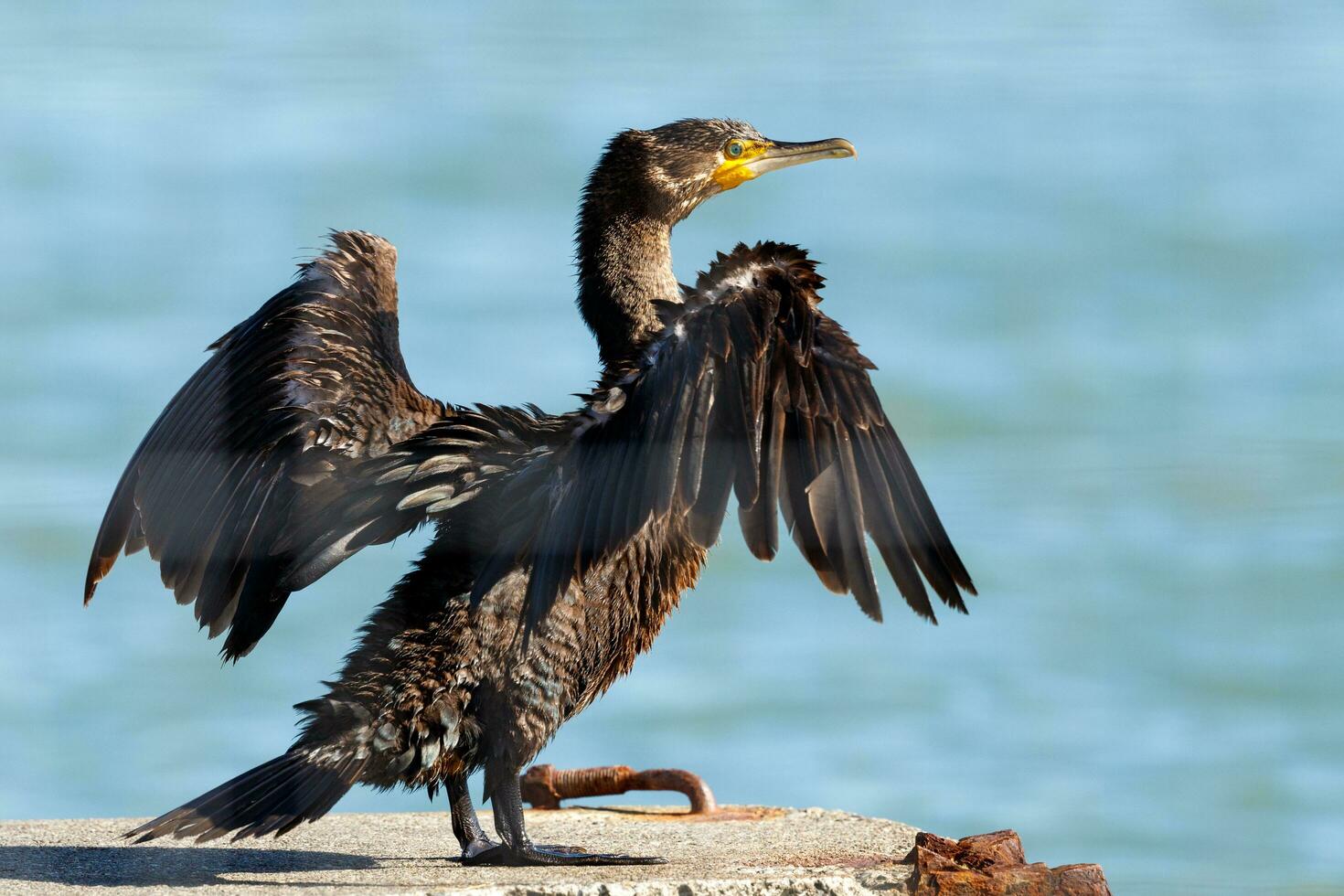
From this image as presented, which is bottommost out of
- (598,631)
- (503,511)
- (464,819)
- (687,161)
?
(464,819)

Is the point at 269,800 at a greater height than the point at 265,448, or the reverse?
the point at 265,448

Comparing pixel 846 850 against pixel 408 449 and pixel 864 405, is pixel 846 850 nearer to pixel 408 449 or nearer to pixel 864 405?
pixel 864 405

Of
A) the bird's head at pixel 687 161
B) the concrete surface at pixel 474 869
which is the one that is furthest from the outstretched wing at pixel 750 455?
the bird's head at pixel 687 161

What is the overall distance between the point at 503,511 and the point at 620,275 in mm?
911

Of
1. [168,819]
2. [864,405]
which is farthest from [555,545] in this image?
[168,819]

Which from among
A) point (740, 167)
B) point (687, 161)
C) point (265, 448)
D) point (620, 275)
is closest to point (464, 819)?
point (265, 448)

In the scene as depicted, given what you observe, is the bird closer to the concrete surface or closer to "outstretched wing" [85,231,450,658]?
"outstretched wing" [85,231,450,658]

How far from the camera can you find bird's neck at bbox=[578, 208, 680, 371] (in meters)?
3.94

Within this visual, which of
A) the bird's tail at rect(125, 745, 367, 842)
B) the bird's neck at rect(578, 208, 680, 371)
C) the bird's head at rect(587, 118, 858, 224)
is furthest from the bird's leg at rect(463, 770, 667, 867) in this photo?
the bird's head at rect(587, 118, 858, 224)

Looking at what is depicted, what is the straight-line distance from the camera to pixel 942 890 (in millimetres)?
2920

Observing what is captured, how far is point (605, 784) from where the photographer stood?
13.0 ft

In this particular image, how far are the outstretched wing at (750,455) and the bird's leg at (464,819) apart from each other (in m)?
0.41

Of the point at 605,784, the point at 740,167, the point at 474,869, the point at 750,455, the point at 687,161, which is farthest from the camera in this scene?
the point at 740,167

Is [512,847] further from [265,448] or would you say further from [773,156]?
[773,156]
